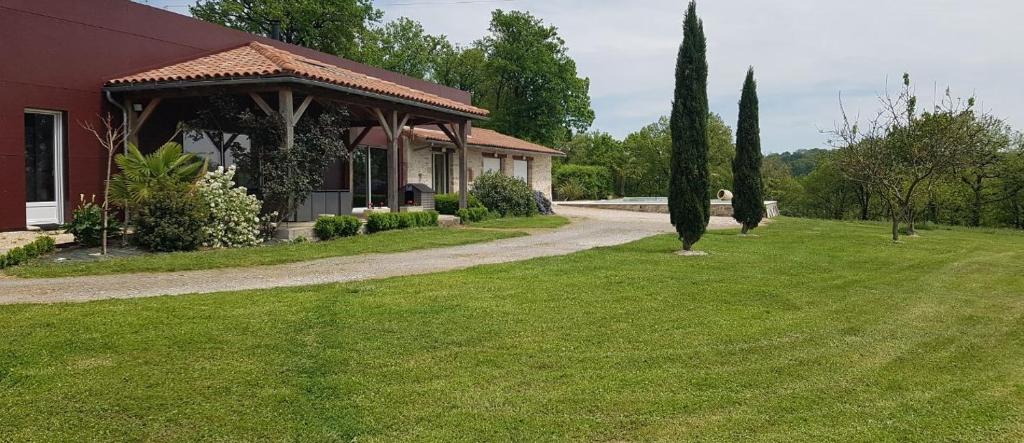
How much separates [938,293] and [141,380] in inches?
313

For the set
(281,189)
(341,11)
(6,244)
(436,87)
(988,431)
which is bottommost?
(988,431)

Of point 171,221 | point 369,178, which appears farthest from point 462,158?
point 171,221

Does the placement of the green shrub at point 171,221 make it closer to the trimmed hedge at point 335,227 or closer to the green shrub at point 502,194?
the trimmed hedge at point 335,227

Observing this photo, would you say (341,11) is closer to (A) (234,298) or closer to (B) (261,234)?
(B) (261,234)

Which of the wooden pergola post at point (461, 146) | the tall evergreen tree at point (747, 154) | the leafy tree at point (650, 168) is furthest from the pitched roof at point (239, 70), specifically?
the leafy tree at point (650, 168)

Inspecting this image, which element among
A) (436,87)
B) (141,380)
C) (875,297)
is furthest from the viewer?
(436,87)

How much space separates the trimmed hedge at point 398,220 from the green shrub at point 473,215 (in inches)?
62.8

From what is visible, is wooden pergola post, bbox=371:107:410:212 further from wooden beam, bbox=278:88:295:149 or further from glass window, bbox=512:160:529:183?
glass window, bbox=512:160:529:183

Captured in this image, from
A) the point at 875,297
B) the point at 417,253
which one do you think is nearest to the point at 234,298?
the point at 417,253

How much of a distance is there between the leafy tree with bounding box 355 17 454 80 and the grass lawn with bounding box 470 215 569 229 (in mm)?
31299

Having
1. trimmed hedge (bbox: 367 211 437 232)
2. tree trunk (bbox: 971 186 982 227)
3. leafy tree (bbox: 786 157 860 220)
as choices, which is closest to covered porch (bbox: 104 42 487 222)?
trimmed hedge (bbox: 367 211 437 232)

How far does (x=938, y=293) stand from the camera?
7.75 meters

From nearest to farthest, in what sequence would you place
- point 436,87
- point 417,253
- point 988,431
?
point 988,431 → point 417,253 → point 436,87

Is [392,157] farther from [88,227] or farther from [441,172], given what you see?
[441,172]
